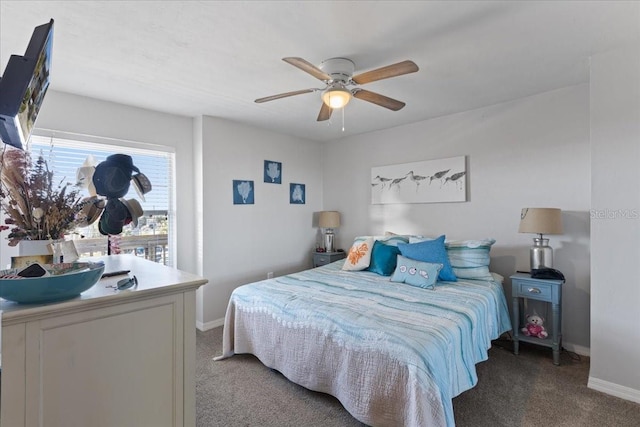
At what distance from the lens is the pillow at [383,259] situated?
124 inches

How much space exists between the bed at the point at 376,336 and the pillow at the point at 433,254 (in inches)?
4.1

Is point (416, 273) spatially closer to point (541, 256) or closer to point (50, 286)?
point (541, 256)

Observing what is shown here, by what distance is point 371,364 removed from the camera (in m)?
1.77

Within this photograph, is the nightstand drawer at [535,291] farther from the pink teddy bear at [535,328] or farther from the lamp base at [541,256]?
the pink teddy bear at [535,328]

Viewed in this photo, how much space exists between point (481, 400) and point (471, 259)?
48.6 inches

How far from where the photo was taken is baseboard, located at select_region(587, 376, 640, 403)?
2102mm

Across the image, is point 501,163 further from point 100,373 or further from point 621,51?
point 100,373

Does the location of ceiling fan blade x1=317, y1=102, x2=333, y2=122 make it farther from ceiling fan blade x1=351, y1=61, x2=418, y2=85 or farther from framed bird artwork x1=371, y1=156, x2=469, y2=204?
framed bird artwork x1=371, y1=156, x2=469, y2=204

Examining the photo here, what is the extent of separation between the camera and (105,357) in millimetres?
1058

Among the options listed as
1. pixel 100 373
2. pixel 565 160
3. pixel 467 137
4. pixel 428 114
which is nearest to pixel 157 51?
pixel 100 373

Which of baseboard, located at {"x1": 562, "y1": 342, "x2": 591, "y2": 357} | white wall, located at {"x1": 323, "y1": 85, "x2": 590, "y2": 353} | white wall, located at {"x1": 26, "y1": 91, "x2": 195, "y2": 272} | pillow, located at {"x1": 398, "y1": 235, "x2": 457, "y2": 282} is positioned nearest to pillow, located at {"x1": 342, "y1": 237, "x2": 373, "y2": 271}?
pillow, located at {"x1": 398, "y1": 235, "x2": 457, "y2": 282}

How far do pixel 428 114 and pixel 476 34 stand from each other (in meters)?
1.61

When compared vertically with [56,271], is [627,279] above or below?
below

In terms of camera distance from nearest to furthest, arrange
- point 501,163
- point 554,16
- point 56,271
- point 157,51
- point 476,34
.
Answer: point 56,271
point 554,16
point 476,34
point 157,51
point 501,163
